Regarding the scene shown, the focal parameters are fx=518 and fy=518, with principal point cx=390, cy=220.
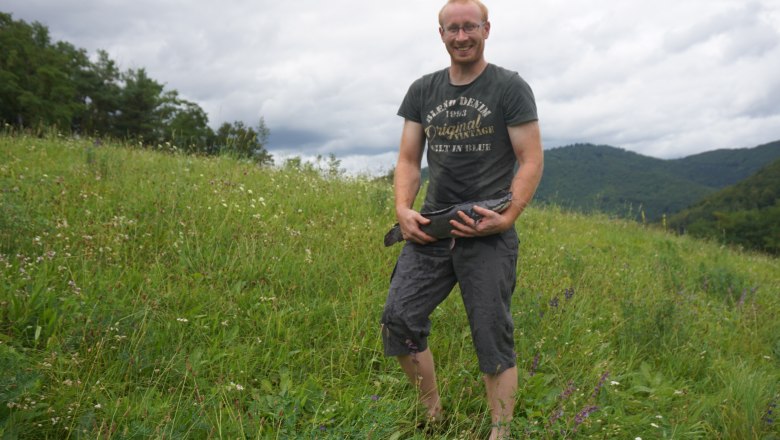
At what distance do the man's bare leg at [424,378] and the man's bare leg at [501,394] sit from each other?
36 cm

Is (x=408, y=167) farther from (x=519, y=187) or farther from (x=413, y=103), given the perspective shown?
(x=519, y=187)

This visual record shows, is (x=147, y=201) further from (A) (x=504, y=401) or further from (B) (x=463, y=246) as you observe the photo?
(A) (x=504, y=401)

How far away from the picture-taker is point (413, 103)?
3.37 meters

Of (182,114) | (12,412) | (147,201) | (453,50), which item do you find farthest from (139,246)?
(182,114)

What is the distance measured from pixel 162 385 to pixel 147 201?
9.46 feet

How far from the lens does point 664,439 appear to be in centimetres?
341

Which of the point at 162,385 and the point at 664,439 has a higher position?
the point at 162,385

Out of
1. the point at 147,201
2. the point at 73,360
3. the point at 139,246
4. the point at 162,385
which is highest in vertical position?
the point at 147,201

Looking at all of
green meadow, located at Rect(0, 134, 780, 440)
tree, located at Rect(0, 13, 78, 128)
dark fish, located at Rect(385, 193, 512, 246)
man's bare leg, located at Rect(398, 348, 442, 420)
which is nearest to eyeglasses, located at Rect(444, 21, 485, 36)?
dark fish, located at Rect(385, 193, 512, 246)

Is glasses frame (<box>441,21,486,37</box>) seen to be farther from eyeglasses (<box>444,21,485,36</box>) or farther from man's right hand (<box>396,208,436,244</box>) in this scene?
man's right hand (<box>396,208,436,244</box>)

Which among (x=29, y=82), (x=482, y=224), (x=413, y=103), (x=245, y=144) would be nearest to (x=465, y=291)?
(x=482, y=224)

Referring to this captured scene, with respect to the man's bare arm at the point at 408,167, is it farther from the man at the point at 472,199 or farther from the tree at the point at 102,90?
the tree at the point at 102,90

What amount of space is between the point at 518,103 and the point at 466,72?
396 mm

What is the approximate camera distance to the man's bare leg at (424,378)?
3225 mm
